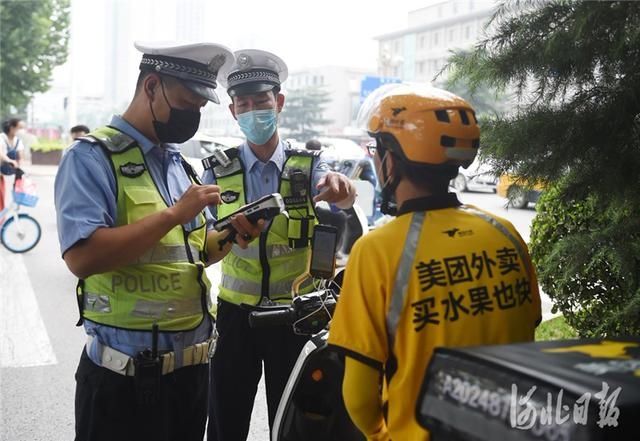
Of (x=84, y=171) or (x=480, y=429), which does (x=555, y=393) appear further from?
(x=84, y=171)

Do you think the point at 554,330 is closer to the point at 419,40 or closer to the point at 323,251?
the point at 323,251

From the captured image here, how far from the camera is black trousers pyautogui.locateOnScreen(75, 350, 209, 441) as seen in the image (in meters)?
2.14

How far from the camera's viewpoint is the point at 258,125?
3260mm

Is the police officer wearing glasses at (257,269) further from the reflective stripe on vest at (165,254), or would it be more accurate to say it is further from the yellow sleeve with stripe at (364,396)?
the yellow sleeve with stripe at (364,396)

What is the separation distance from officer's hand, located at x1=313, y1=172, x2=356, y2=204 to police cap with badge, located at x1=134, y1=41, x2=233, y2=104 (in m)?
0.74

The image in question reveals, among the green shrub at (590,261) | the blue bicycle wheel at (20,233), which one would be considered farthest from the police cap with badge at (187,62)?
the blue bicycle wheel at (20,233)

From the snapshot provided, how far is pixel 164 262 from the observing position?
2217 millimetres

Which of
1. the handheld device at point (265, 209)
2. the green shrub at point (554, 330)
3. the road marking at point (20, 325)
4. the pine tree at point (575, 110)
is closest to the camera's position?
the handheld device at point (265, 209)

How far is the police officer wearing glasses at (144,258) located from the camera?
2.05 m

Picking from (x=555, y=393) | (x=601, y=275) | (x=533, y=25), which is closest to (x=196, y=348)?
(x=555, y=393)

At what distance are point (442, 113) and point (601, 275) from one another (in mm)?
2308

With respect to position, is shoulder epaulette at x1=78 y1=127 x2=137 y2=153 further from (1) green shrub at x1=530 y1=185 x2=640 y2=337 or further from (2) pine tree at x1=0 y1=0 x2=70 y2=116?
(2) pine tree at x1=0 y1=0 x2=70 y2=116

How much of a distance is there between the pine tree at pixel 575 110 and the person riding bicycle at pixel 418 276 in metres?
1.13

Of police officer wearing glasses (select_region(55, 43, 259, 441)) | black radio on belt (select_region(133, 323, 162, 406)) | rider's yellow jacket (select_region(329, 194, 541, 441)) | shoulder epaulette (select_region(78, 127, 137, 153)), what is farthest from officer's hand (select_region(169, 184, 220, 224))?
rider's yellow jacket (select_region(329, 194, 541, 441))
